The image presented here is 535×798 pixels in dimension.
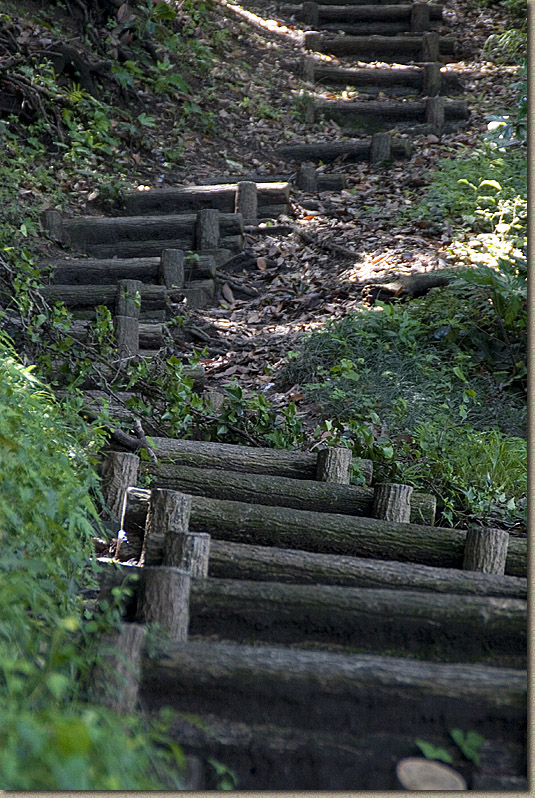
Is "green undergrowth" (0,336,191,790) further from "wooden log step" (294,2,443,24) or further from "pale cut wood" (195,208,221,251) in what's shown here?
"wooden log step" (294,2,443,24)

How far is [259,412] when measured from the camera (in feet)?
12.9

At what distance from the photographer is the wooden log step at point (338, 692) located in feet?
5.56

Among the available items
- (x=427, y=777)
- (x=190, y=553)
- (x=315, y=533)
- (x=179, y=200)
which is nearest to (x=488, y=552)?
(x=315, y=533)

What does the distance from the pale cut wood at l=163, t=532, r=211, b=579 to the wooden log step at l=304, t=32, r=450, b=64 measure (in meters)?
6.37

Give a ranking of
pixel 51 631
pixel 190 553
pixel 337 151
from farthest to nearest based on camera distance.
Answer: pixel 337 151 → pixel 190 553 → pixel 51 631

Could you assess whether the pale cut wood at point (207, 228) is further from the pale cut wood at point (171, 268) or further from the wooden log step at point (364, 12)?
the wooden log step at point (364, 12)

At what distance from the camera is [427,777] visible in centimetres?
158

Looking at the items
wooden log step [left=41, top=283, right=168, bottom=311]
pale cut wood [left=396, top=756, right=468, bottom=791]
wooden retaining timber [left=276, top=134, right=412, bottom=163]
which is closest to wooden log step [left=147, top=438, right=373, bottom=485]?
pale cut wood [left=396, top=756, right=468, bottom=791]

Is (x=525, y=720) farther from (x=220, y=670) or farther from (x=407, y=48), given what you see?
(x=407, y=48)

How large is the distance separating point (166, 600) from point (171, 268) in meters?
3.96

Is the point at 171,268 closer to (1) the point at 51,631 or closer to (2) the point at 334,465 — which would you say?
(2) the point at 334,465

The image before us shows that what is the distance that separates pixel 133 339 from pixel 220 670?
317 centimetres

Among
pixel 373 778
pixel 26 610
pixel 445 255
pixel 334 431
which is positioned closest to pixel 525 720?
pixel 373 778

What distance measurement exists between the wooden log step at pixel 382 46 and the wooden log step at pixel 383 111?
0.51 metres
